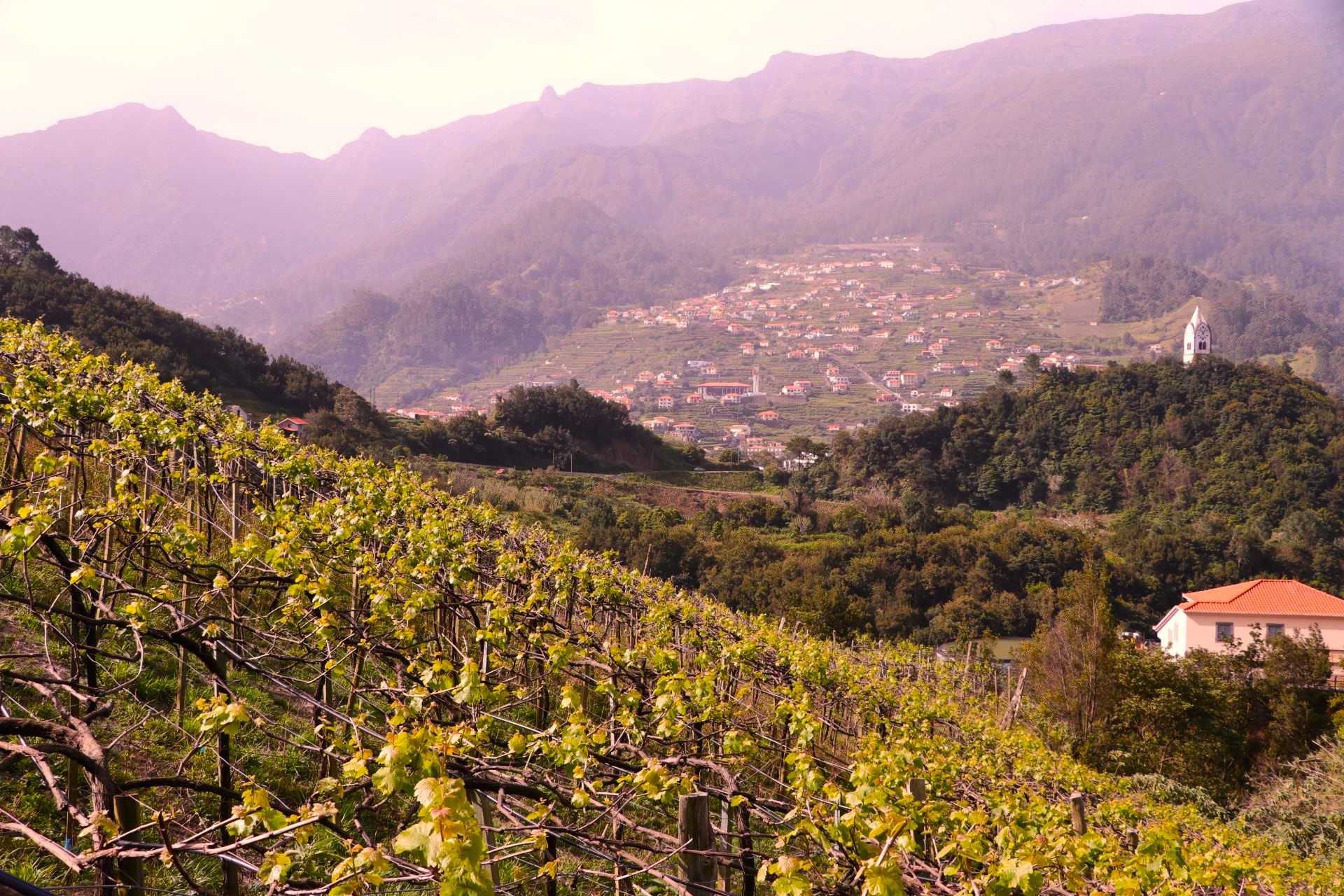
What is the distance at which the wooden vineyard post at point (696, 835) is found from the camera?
2.87 meters

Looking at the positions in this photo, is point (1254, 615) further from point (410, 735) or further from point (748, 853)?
point (410, 735)

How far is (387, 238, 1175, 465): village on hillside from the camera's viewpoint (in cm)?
10994

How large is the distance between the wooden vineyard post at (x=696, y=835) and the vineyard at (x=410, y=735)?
0.01m

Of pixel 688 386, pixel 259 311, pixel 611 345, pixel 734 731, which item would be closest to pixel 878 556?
pixel 734 731

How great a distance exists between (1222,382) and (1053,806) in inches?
2495

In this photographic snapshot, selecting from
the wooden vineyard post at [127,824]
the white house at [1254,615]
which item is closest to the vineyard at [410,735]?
the wooden vineyard post at [127,824]

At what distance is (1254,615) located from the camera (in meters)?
32.0

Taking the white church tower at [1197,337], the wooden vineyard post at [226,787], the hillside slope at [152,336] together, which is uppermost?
the hillside slope at [152,336]

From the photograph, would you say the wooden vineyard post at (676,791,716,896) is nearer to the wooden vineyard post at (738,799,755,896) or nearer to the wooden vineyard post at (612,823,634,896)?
the wooden vineyard post at (738,799,755,896)

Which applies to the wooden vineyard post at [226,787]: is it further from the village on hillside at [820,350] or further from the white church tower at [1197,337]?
the white church tower at [1197,337]

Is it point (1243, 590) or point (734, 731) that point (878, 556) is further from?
point (734, 731)

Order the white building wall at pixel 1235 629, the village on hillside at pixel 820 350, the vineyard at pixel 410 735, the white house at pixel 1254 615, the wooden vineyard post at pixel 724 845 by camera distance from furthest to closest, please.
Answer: the village on hillside at pixel 820 350 < the white house at pixel 1254 615 < the white building wall at pixel 1235 629 < the wooden vineyard post at pixel 724 845 < the vineyard at pixel 410 735

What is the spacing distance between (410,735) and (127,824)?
0.76 metres

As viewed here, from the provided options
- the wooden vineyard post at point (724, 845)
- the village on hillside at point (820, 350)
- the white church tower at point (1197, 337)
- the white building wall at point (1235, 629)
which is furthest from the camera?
the village on hillside at point (820, 350)
